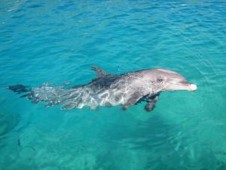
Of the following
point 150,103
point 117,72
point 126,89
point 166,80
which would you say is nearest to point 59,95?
point 126,89

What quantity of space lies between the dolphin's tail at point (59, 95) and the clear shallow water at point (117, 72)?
26 cm

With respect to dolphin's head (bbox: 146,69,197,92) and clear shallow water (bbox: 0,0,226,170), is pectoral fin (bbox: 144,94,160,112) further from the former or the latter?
clear shallow water (bbox: 0,0,226,170)

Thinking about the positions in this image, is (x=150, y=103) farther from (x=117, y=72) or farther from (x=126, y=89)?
(x=117, y=72)

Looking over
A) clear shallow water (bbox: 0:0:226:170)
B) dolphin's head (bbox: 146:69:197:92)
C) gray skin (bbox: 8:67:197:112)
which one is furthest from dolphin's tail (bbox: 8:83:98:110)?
dolphin's head (bbox: 146:69:197:92)

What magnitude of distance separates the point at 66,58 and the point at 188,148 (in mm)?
6385

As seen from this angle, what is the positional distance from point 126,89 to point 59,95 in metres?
2.29

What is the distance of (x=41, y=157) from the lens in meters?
7.21

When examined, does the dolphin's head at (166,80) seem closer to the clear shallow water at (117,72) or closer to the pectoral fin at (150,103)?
the pectoral fin at (150,103)

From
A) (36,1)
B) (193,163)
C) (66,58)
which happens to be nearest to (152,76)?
(193,163)

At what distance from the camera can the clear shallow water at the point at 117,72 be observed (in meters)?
7.18

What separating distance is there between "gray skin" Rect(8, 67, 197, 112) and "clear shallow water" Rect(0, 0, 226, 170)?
0.47m

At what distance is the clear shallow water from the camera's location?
718 cm

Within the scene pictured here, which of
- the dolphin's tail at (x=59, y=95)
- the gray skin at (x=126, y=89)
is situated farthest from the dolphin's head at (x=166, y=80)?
the dolphin's tail at (x=59, y=95)

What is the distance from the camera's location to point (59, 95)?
8656mm
